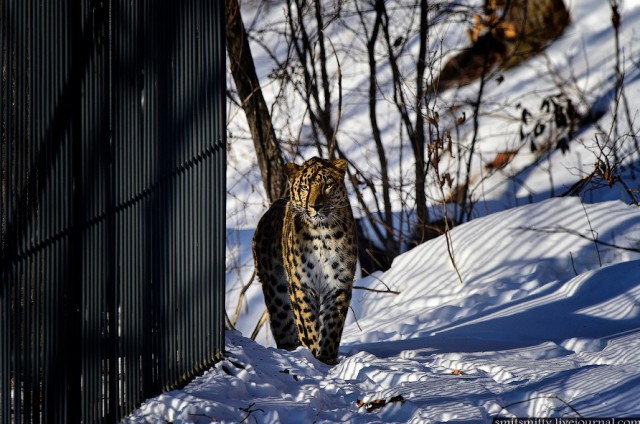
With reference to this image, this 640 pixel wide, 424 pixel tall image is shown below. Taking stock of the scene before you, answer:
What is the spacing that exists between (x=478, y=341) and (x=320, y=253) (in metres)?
1.30

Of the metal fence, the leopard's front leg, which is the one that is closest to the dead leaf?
the metal fence

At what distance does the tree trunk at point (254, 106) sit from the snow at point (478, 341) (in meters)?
1.54

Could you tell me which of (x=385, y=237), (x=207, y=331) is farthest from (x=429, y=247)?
(x=207, y=331)

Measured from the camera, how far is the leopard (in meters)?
7.85

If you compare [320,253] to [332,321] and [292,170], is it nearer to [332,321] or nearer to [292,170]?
[332,321]

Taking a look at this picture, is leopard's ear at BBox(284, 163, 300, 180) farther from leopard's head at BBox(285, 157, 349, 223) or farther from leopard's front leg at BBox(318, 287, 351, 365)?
leopard's front leg at BBox(318, 287, 351, 365)

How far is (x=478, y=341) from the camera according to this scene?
7.86 meters

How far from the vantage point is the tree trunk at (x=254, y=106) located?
36.8 ft

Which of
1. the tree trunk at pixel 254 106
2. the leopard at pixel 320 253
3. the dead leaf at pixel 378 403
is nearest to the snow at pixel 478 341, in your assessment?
the dead leaf at pixel 378 403

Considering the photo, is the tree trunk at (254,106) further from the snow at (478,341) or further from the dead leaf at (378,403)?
the dead leaf at (378,403)

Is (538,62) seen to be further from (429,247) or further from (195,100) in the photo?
(195,100)

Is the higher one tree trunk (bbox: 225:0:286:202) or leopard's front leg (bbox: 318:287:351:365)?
tree trunk (bbox: 225:0:286:202)

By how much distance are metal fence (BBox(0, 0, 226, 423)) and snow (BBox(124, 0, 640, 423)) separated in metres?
0.38

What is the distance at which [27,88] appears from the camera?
4.52 metres
